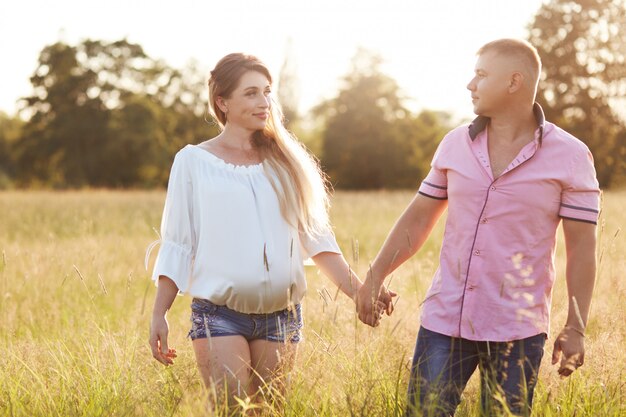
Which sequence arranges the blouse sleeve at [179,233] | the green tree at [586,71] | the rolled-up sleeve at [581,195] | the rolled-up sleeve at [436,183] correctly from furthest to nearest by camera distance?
the green tree at [586,71] → the blouse sleeve at [179,233] → the rolled-up sleeve at [436,183] → the rolled-up sleeve at [581,195]

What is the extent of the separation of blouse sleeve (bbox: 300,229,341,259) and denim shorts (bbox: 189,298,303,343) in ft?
1.21

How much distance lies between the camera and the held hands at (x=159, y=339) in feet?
10.4

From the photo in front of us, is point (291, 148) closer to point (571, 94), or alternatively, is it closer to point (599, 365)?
point (599, 365)

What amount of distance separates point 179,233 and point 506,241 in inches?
57.7

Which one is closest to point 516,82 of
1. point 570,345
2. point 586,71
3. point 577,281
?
point 577,281

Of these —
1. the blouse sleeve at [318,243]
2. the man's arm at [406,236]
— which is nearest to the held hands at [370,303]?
the man's arm at [406,236]

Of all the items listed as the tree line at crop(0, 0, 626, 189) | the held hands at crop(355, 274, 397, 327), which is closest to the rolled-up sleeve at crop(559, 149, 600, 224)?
the held hands at crop(355, 274, 397, 327)

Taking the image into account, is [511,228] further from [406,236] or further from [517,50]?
[517,50]

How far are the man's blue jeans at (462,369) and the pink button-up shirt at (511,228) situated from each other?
0.22 ft

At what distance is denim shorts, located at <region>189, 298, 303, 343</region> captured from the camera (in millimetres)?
3172

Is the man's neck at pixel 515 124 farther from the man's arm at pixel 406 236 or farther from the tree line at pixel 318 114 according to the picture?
the tree line at pixel 318 114

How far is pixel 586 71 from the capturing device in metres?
36.3

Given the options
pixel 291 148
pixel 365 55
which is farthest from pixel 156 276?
pixel 365 55

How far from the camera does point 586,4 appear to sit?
37.0 m
